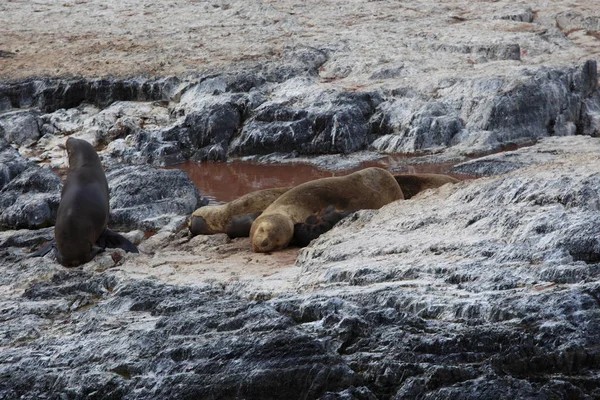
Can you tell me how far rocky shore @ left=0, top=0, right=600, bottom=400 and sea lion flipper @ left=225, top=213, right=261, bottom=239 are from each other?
131 millimetres

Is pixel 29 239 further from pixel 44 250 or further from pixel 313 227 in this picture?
pixel 313 227

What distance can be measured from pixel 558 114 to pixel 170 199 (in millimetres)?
8510

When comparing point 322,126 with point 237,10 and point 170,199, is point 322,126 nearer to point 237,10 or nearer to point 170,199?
point 170,199

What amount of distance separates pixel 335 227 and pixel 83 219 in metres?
2.43

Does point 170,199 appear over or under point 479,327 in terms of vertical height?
under

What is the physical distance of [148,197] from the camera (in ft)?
37.7

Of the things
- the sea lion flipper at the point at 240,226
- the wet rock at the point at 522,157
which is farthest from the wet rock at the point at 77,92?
the sea lion flipper at the point at 240,226

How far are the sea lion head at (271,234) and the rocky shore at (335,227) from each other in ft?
0.63

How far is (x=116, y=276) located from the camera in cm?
728

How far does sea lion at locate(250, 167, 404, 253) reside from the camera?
881 centimetres

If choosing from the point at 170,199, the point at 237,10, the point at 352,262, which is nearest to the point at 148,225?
the point at 170,199

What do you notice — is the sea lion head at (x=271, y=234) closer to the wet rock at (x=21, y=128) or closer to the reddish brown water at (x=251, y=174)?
the reddish brown water at (x=251, y=174)

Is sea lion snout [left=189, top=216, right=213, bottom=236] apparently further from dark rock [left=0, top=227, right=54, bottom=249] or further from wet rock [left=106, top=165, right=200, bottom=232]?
dark rock [left=0, top=227, right=54, bottom=249]

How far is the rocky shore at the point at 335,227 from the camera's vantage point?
4.85m
